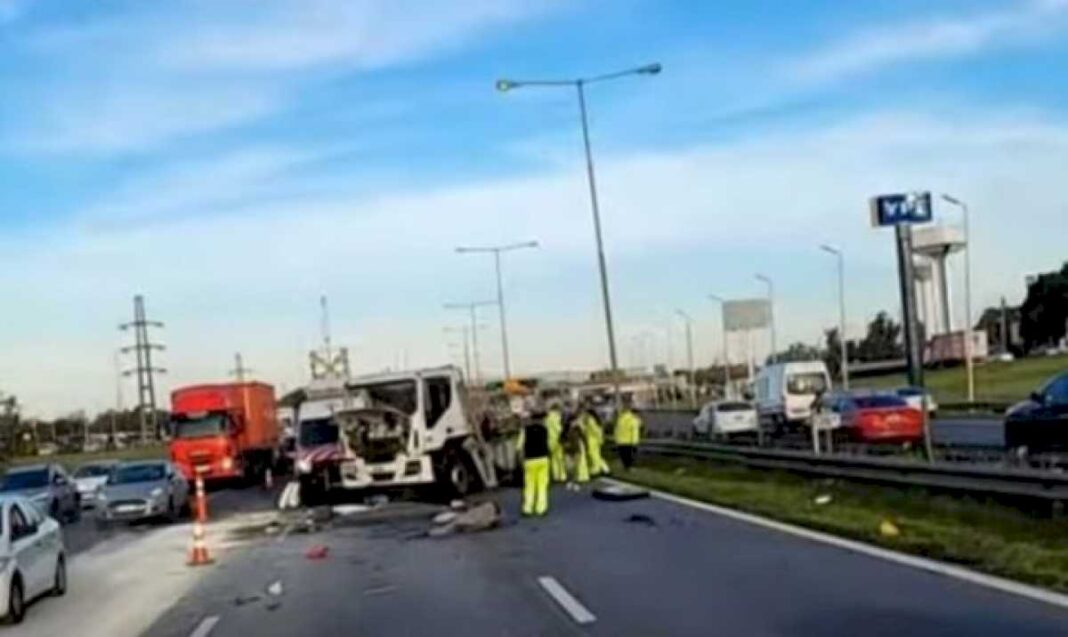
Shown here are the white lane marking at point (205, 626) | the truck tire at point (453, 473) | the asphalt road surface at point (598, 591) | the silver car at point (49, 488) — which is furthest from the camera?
the silver car at point (49, 488)

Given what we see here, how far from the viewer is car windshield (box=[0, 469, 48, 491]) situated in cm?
4475

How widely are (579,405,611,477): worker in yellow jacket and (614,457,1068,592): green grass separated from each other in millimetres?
6247

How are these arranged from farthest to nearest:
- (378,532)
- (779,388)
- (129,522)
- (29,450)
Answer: (29,450), (779,388), (129,522), (378,532)

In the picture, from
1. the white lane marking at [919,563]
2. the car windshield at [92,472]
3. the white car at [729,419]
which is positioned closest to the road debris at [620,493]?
the white lane marking at [919,563]

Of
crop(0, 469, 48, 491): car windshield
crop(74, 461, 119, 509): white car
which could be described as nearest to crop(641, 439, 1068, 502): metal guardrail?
crop(0, 469, 48, 491): car windshield

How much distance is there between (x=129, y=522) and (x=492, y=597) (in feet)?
80.1

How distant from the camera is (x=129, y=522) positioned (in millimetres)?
39344

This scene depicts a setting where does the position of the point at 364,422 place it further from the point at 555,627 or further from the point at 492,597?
the point at 555,627

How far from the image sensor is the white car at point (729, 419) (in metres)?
61.0

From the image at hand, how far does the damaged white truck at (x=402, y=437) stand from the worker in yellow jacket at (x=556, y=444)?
180cm

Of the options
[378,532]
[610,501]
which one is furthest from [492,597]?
[610,501]

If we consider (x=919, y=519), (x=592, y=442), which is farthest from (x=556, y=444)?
(x=919, y=519)

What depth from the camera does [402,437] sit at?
36688mm

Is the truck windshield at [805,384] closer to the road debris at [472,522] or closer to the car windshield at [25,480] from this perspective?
the car windshield at [25,480]
